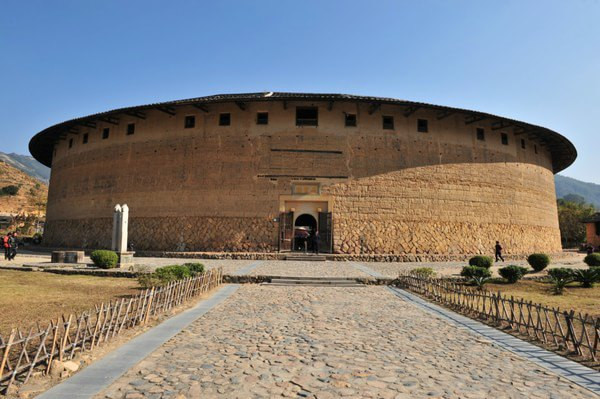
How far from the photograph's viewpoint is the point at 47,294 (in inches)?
345

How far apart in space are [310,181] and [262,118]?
15.1 ft

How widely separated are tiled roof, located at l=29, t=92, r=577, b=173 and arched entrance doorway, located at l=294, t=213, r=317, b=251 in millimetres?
6914

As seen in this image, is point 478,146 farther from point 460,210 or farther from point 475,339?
point 475,339

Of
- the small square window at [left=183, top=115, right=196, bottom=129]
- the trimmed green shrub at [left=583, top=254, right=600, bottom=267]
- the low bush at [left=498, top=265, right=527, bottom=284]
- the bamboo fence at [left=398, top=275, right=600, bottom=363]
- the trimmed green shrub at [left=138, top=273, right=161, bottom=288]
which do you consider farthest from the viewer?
the small square window at [left=183, top=115, right=196, bottom=129]

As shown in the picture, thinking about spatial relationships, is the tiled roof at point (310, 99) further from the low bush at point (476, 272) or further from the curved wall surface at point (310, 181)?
the low bush at point (476, 272)

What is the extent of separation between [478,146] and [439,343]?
2058cm

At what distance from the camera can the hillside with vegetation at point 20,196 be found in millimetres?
60406

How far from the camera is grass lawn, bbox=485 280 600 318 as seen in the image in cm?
874

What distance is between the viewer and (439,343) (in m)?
5.23

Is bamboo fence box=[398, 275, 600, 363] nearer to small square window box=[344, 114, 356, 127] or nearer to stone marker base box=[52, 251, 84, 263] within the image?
small square window box=[344, 114, 356, 127]

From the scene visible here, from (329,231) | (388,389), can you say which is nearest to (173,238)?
(329,231)

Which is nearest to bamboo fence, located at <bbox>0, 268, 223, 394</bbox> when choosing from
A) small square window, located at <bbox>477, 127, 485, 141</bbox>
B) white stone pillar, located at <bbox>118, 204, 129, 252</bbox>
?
white stone pillar, located at <bbox>118, 204, 129, 252</bbox>

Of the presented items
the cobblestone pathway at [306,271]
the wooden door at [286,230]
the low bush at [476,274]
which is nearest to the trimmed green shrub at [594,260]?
the low bush at [476,274]

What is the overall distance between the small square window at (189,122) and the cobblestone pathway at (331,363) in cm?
1716
